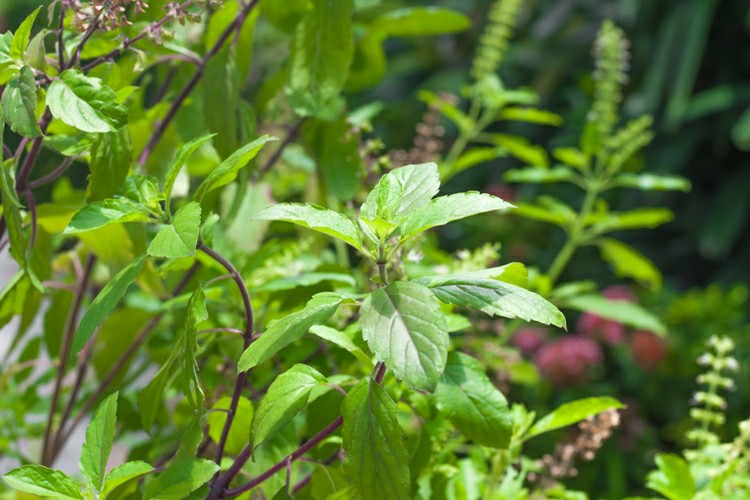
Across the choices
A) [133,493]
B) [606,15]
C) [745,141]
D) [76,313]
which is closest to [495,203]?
[133,493]

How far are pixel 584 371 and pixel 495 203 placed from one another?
1710mm

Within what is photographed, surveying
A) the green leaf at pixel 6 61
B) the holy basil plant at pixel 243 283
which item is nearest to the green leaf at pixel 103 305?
the holy basil plant at pixel 243 283

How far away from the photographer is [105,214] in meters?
0.38

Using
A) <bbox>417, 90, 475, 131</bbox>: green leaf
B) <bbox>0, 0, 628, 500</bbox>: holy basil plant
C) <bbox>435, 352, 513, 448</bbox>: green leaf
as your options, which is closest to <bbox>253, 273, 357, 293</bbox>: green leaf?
<bbox>0, 0, 628, 500</bbox>: holy basil plant

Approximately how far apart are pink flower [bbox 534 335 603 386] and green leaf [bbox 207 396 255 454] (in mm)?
1559

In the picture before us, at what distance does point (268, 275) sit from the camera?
590 mm

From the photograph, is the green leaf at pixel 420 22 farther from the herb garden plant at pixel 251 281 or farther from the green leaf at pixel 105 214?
the green leaf at pixel 105 214

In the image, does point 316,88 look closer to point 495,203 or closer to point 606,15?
point 495,203

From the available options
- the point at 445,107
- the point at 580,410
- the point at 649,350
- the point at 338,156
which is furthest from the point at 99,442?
the point at 649,350

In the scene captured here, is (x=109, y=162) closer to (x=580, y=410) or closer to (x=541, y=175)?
(x=580, y=410)

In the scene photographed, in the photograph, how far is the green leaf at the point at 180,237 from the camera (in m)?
0.34

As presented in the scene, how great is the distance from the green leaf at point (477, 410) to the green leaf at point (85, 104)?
7.5 inches

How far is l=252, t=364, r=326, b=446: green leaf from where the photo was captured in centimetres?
35

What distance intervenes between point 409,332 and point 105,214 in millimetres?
148
